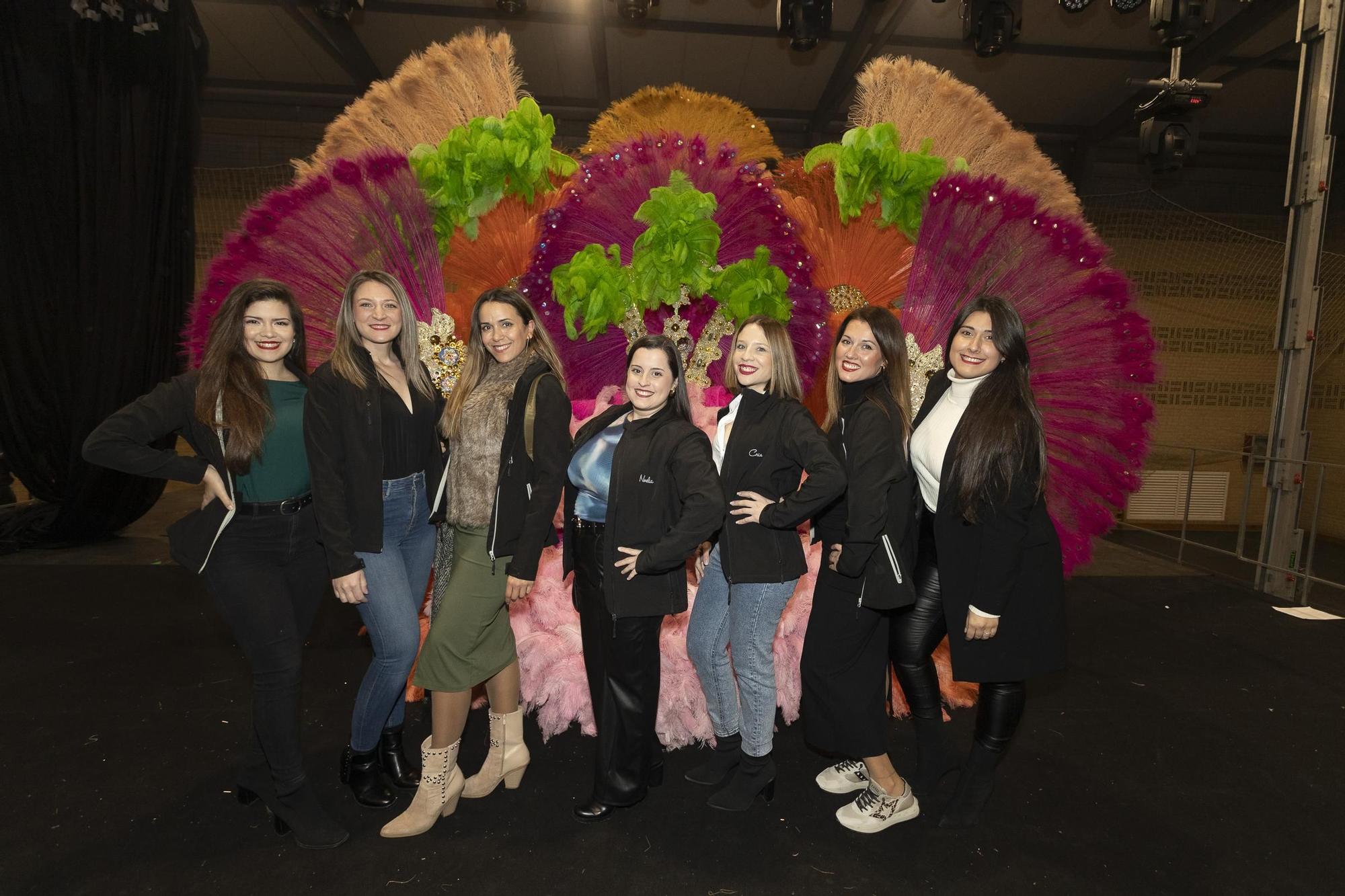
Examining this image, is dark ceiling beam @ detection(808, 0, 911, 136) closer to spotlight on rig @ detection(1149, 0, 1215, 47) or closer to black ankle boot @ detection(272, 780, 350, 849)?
spotlight on rig @ detection(1149, 0, 1215, 47)

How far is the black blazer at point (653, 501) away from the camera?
1778mm

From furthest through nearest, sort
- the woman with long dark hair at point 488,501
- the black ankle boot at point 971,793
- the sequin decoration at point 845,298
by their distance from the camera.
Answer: the sequin decoration at point 845,298 < the black ankle boot at point 971,793 < the woman with long dark hair at point 488,501

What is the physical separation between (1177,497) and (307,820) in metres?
7.72

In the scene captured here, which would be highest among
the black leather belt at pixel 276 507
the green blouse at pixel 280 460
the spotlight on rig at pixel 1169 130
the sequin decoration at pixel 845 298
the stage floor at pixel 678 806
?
the spotlight on rig at pixel 1169 130

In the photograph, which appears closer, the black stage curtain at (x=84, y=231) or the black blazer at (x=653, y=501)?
the black blazer at (x=653, y=501)

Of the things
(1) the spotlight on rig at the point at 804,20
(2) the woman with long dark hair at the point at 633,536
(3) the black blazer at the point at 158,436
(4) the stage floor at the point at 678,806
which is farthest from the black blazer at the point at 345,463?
(1) the spotlight on rig at the point at 804,20

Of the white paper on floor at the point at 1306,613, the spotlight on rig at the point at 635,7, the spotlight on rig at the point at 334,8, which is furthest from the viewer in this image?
the spotlight on rig at the point at 334,8

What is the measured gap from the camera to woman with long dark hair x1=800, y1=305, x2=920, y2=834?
181 cm

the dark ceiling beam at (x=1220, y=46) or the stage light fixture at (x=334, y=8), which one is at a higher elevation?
the dark ceiling beam at (x=1220, y=46)

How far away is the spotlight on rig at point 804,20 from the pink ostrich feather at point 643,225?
2.22 meters

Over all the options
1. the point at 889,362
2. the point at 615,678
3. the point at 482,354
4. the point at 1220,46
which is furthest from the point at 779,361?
the point at 1220,46

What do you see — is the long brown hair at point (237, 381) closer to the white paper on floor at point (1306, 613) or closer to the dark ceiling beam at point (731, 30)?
the dark ceiling beam at point (731, 30)

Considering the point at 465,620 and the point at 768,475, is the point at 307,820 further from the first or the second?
the point at 768,475

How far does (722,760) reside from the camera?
7.02ft
